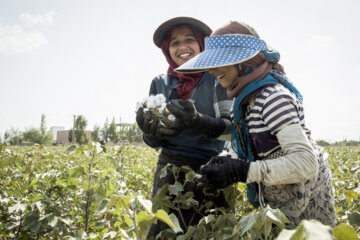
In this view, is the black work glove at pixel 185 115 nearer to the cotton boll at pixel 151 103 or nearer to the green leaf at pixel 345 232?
the cotton boll at pixel 151 103

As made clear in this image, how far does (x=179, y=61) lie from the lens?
187 cm

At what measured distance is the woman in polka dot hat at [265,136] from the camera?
1.01m

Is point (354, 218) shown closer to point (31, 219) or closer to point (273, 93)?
point (273, 93)

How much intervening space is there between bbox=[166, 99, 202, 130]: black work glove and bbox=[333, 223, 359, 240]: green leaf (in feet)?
3.07

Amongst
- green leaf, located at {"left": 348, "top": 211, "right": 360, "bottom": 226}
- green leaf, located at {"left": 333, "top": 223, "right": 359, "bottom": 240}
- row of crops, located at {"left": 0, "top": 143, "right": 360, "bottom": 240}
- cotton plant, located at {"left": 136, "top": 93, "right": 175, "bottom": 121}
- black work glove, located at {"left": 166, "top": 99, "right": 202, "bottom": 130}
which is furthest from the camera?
cotton plant, located at {"left": 136, "top": 93, "right": 175, "bottom": 121}

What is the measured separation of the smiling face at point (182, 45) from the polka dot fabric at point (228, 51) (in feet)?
1.89

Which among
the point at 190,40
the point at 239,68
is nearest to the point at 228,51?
the point at 239,68

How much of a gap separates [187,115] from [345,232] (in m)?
0.94

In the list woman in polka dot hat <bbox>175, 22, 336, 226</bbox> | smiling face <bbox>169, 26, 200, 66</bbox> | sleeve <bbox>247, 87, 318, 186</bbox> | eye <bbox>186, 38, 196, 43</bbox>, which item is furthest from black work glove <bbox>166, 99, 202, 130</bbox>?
eye <bbox>186, 38, 196, 43</bbox>

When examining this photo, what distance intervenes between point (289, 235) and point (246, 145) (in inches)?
32.1

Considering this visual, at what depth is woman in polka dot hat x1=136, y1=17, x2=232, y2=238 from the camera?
152 cm

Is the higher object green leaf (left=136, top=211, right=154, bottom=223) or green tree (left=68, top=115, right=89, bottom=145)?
green leaf (left=136, top=211, right=154, bottom=223)

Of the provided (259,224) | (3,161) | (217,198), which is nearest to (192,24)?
(217,198)

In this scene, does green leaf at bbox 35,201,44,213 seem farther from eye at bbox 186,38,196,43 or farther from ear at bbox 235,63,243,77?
eye at bbox 186,38,196,43
